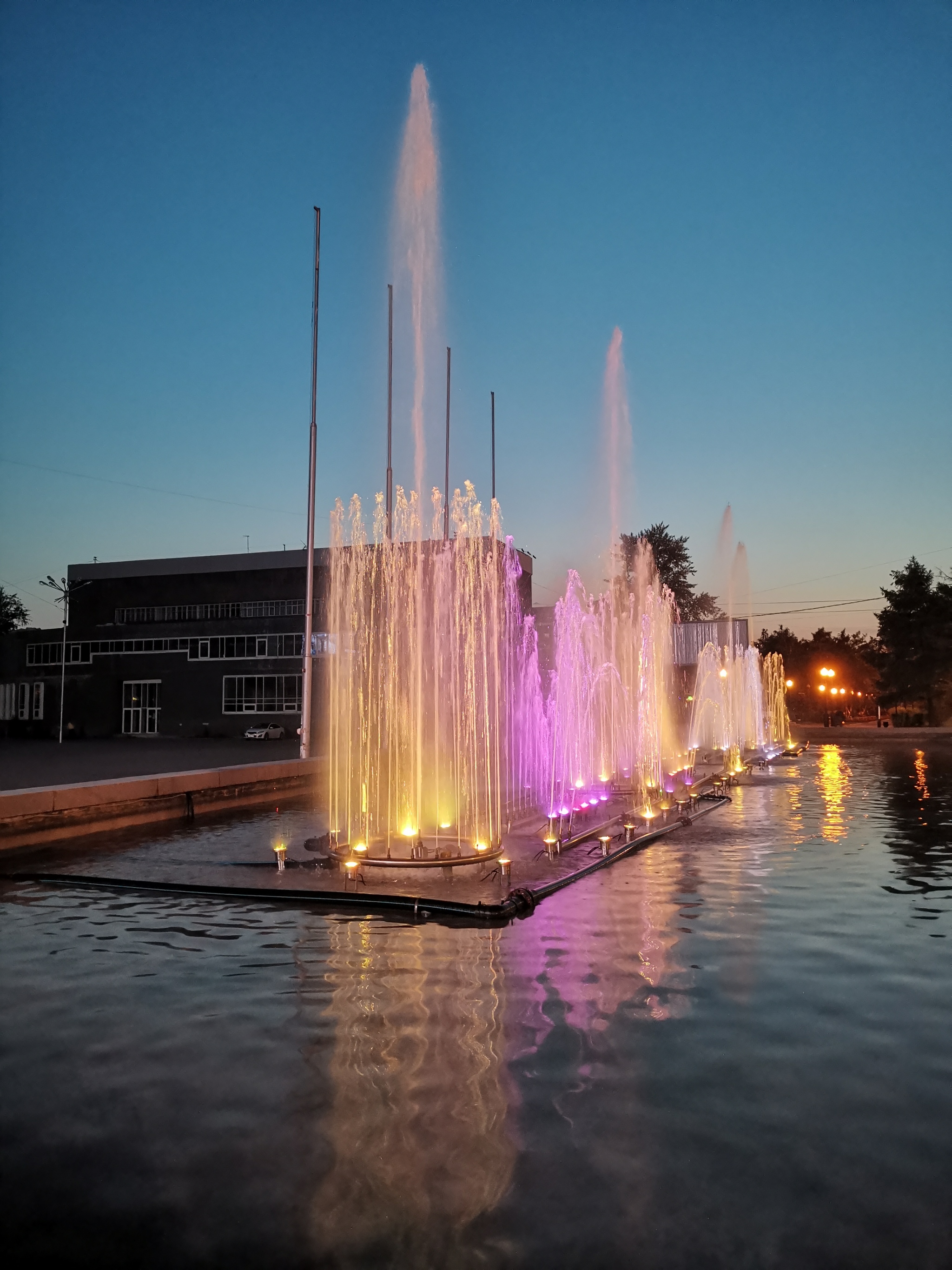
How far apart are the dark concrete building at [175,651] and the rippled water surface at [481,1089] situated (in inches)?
1673

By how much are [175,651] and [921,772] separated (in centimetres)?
Result: 4139

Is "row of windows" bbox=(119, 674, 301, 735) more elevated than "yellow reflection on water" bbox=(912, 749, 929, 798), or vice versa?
"row of windows" bbox=(119, 674, 301, 735)

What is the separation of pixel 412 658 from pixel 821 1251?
14.4 m

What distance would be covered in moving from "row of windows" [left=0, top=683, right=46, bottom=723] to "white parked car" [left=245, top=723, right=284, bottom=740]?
15431 mm

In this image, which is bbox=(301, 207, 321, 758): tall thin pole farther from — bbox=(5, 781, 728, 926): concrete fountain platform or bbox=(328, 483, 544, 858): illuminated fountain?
bbox=(5, 781, 728, 926): concrete fountain platform

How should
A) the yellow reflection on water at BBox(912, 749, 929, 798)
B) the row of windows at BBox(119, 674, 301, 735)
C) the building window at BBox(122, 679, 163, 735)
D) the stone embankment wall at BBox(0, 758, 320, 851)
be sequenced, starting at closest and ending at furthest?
the stone embankment wall at BBox(0, 758, 320, 851) < the yellow reflection on water at BBox(912, 749, 929, 798) < the row of windows at BBox(119, 674, 301, 735) < the building window at BBox(122, 679, 163, 735)

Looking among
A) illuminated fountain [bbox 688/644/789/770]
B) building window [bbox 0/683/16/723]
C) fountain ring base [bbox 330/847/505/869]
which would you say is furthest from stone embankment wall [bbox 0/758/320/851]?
building window [bbox 0/683/16/723]

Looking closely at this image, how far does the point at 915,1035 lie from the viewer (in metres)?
6.34

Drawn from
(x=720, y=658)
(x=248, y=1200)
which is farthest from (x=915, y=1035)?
(x=720, y=658)

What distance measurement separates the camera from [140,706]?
5666cm

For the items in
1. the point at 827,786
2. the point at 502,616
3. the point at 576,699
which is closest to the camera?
the point at 502,616

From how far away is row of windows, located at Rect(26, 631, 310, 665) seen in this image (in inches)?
2158

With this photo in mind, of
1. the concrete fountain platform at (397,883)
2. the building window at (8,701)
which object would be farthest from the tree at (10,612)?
the concrete fountain platform at (397,883)

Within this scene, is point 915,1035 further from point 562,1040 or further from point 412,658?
point 412,658
